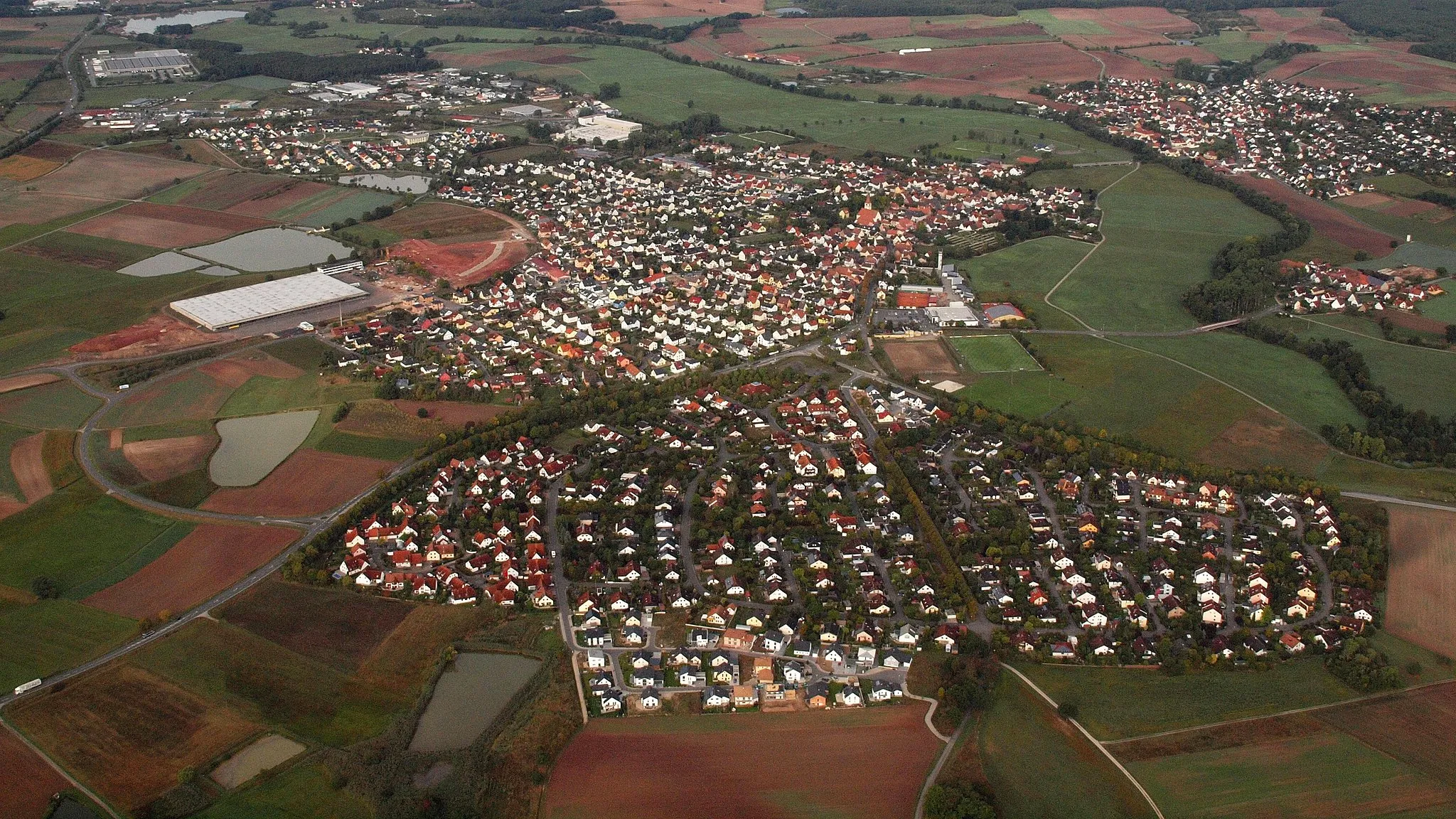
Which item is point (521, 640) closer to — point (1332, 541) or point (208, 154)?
point (1332, 541)

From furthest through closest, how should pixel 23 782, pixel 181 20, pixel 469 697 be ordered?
pixel 181 20 < pixel 469 697 < pixel 23 782

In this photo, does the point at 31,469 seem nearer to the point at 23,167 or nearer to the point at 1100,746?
the point at 1100,746

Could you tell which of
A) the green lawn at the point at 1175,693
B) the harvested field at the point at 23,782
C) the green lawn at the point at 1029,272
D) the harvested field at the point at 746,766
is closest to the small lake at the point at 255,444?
the harvested field at the point at 23,782

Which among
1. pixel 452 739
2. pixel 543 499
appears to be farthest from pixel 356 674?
pixel 543 499

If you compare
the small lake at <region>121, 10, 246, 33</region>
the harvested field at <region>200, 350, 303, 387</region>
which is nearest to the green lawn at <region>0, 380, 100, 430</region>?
the harvested field at <region>200, 350, 303, 387</region>

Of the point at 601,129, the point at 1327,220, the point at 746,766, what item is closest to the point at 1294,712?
the point at 746,766

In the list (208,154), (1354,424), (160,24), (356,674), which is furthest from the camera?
(160,24)
